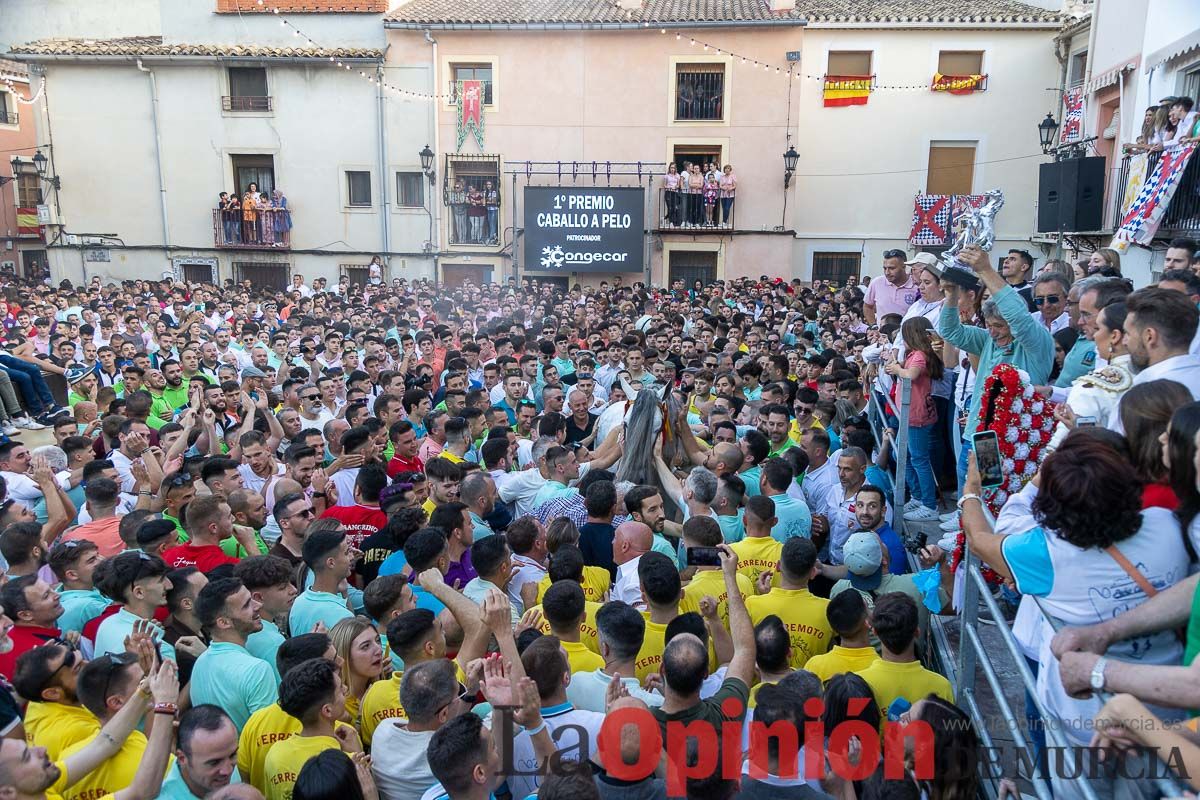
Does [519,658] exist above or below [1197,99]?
below

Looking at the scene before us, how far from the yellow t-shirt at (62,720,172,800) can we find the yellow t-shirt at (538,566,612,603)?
6.11 ft

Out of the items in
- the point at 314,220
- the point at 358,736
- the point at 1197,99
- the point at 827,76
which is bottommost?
the point at 358,736

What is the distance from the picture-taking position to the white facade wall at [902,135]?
2214cm

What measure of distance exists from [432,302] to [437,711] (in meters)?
15.2

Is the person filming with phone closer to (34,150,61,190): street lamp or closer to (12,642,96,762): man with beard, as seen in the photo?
(12,642,96,762): man with beard

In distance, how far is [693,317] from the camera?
14352 mm

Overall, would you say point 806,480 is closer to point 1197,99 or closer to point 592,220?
point 1197,99

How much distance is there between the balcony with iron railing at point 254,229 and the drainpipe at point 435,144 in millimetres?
3877

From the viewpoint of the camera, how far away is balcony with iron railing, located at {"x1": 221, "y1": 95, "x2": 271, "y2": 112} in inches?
899

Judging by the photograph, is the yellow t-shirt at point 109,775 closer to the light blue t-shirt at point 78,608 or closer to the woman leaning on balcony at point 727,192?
the light blue t-shirt at point 78,608

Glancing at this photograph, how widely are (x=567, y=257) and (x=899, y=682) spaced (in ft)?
63.0

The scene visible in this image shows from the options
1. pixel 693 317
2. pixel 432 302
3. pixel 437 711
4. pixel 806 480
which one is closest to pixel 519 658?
pixel 437 711

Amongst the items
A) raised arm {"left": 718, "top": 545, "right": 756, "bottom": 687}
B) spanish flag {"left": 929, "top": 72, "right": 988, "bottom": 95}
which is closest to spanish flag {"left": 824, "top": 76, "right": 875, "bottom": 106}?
spanish flag {"left": 929, "top": 72, "right": 988, "bottom": 95}

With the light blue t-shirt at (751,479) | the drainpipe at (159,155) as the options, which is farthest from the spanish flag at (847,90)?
the light blue t-shirt at (751,479)
